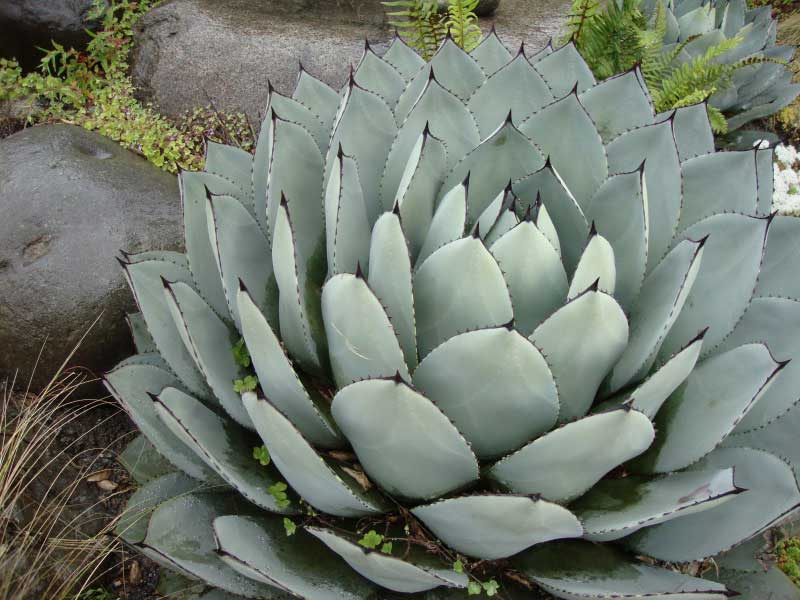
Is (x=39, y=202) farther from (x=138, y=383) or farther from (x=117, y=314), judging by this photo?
(x=138, y=383)

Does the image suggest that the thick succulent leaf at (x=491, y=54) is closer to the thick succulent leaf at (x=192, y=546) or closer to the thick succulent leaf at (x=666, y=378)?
the thick succulent leaf at (x=666, y=378)

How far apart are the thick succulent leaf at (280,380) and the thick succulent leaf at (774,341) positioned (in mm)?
881

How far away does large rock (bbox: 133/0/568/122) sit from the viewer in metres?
4.18

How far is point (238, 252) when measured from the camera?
1.44 meters

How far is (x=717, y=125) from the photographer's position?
3.19 m

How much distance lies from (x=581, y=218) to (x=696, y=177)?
1.25ft

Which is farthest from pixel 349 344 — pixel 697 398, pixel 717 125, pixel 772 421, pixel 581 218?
pixel 717 125

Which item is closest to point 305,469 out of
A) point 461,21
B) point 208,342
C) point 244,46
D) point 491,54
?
point 208,342

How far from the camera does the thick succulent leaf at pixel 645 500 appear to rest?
1.10 m

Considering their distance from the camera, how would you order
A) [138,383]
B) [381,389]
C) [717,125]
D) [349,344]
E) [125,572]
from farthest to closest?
[717,125] < [125,572] < [138,383] < [349,344] < [381,389]

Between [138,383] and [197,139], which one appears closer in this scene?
[138,383]

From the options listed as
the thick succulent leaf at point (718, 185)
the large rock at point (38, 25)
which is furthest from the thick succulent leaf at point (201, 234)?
the large rock at point (38, 25)

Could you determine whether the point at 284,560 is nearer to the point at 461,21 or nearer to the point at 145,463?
the point at 145,463

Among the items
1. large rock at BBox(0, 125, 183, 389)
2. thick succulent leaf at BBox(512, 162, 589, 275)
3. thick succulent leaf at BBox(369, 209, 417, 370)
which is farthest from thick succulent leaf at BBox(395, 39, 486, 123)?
large rock at BBox(0, 125, 183, 389)
